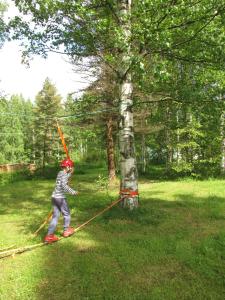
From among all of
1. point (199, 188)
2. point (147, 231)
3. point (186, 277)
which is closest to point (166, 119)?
point (199, 188)

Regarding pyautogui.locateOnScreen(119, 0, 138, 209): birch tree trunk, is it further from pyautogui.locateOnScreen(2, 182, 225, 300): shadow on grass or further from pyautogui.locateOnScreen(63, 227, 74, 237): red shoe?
pyautogui.locateOnScreen(63, 227, 74, 237): red shoe

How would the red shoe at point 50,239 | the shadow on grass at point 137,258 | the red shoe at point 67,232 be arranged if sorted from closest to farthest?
the shadow on grass at point 137,258, the red shoe at point 50,239, the red shoe at point 67,232

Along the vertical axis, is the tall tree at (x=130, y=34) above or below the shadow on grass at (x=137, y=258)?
above

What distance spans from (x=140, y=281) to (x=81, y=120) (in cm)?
1521

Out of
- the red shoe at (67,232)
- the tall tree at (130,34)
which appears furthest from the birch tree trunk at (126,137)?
the red shoe at (67,232)

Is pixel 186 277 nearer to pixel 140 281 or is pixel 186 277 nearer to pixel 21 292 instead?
pixel 140 281

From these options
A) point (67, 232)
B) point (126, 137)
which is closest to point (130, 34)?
point (126, 137)

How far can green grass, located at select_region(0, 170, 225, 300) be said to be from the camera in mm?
5316

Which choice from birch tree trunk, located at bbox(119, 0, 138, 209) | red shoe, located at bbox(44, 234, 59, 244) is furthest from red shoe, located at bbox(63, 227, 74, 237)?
birch tree trunk, located at bbox(119, 0, 138, 209)

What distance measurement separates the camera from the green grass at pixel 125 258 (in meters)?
5.32

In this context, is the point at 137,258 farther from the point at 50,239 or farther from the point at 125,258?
the point at 50,239

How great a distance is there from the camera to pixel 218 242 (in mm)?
7340

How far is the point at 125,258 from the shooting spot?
21.5 feet

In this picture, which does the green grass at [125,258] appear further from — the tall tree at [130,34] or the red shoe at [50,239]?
the tall tree at [130,34]
